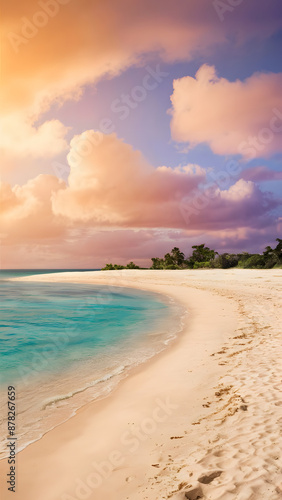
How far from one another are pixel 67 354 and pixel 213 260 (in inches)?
3009

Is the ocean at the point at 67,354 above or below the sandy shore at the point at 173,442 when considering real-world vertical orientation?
below

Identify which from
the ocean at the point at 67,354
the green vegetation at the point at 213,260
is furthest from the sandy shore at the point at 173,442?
the green vegetation at the point at 213,260

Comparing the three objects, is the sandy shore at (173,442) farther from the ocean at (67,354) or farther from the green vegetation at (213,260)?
the green vegetation at (213,260)

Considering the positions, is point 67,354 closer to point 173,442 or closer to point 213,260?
point 173,442

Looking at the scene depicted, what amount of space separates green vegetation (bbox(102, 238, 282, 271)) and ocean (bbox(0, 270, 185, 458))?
53.4 meters

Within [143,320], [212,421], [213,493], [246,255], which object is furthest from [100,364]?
[246,255]

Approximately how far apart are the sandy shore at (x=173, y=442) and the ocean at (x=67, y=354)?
749mm

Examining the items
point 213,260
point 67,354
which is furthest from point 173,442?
point 213,260

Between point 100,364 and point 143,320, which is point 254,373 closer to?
point 100,364

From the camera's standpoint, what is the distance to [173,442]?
17.9 ft

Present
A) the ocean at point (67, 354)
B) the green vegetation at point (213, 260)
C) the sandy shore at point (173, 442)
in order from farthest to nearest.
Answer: the green vegetation at point (213, 260) < the ocean at point (67, 354) < the sandy shore at point (173, 442)

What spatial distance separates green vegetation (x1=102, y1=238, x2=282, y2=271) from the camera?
71.5m

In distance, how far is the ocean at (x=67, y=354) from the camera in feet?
25.2

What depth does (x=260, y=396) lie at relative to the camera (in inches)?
267
